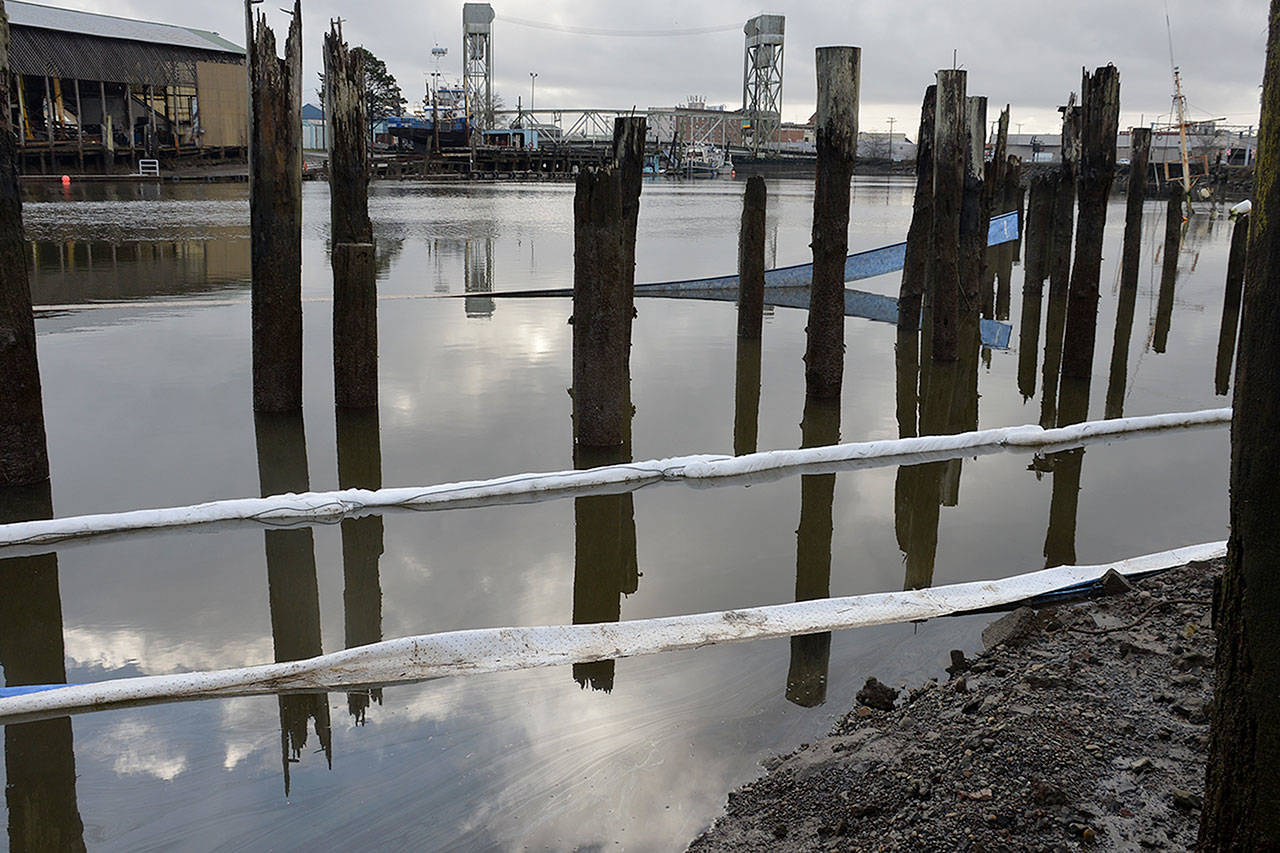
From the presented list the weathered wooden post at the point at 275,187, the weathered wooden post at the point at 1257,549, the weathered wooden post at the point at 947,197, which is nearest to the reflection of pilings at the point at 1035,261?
the weathered wooden post at the point at 947,197

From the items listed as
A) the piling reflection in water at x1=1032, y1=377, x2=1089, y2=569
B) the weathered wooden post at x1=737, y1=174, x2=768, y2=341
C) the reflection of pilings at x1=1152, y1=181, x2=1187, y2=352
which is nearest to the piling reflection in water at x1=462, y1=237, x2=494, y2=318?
the weathered wooden post at x1=737, y1=174, x2=768, y2=341

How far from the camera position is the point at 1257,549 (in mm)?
2076

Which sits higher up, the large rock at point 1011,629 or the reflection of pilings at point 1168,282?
the reflection of pilings at point 1168,282

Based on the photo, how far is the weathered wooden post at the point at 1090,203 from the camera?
29.6 feet

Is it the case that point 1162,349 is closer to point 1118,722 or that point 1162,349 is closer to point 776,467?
point 776,467

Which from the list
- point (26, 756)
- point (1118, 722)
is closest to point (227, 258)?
point (26, 756)

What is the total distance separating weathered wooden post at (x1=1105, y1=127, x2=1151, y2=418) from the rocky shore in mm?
6026

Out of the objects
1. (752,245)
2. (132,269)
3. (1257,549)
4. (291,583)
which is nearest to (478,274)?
(132,269)

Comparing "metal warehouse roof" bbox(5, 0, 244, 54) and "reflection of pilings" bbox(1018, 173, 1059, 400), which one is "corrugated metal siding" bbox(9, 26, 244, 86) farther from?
"reflection of pilings" bbox(1018, 173, 1059, 400)

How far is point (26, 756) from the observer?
370cm

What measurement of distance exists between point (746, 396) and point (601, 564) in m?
4.19

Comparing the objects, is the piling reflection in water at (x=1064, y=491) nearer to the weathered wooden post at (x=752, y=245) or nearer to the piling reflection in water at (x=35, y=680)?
the weathered wooden post at (x=752, y=245)

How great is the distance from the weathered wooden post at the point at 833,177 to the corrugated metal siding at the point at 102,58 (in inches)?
1563

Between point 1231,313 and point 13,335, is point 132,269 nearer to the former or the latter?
point 13,335
